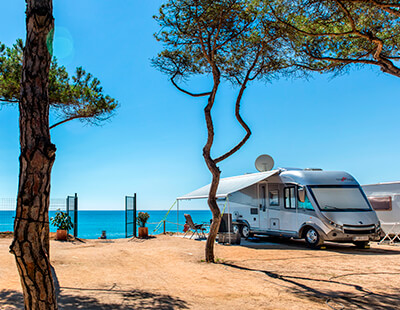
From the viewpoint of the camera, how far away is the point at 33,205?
9.32 feet

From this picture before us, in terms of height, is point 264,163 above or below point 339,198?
above

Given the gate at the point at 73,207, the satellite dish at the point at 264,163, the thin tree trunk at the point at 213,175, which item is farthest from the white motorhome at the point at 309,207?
the gate at the point at 73,207

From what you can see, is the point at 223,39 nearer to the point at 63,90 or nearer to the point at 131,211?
the point at 63,90

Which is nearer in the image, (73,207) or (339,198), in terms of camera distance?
(339,198)

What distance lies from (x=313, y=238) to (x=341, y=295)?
622 centimetres

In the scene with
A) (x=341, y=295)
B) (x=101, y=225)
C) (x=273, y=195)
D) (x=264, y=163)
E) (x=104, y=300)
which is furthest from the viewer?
(x=101, y=225)

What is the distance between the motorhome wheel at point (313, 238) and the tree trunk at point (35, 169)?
9.69 metres

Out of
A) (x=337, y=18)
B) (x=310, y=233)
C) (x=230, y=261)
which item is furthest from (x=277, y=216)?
(x=337, y=18)

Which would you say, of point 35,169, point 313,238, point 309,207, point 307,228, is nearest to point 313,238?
point 313,238

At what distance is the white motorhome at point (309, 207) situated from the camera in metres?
11.0

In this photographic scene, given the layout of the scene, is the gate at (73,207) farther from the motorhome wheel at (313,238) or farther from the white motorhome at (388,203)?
the white motorhome at (388,203)

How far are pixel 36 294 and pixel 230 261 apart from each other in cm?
663

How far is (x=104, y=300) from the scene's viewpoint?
5.11m

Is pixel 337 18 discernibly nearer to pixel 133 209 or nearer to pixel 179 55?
pixel 179 55
